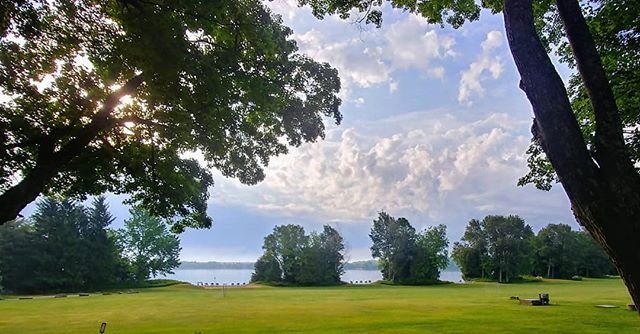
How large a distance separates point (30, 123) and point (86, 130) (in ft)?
5.97

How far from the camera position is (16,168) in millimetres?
13094

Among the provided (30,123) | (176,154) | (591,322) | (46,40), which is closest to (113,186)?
(176,154)

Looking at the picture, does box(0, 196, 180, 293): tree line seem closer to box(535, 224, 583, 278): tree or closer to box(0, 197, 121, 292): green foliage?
box(0, 197, 121, 292): green foliage

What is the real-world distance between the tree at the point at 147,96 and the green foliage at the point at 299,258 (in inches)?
2873

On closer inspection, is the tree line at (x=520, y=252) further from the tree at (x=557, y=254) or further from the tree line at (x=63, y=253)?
the tree line at (x=63, y=253)

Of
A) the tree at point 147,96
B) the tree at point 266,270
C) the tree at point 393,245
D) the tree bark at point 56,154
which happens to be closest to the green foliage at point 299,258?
the tree at point 266,270

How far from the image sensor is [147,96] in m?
11.8

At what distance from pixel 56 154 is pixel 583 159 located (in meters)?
11.5

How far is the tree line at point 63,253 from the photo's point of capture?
2515 inches

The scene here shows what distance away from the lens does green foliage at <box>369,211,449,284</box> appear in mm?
90250

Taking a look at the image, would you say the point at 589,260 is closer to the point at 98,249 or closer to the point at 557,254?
the point at 557,254

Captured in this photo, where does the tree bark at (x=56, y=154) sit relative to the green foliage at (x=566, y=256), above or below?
above

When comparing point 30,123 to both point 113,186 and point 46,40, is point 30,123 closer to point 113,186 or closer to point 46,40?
point 46,40

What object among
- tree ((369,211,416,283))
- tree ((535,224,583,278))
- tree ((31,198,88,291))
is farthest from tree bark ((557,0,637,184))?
tree ((535,224,583,278))
